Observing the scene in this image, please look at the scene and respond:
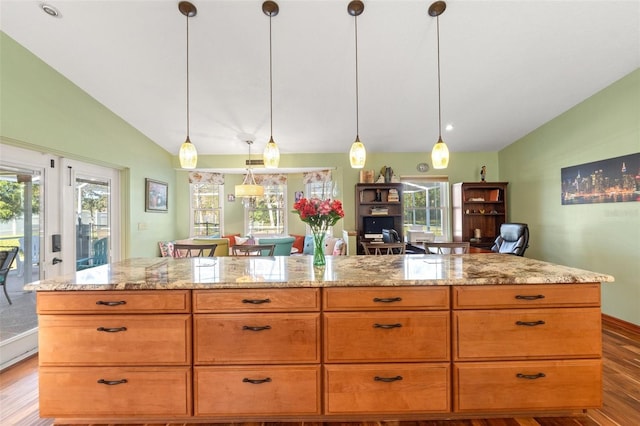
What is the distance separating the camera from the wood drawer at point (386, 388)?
1.60 metres

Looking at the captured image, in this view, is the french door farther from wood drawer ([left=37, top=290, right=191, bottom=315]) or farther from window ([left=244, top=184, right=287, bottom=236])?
window ([left=244, top=184, right=287, bottom=236])

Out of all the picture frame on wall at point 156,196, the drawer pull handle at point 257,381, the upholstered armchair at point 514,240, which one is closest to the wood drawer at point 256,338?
the drawer pull handle at point 257,381

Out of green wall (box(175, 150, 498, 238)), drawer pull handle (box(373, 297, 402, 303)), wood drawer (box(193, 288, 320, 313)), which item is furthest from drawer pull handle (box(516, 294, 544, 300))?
green wall (box(175, 150, 498, 238))

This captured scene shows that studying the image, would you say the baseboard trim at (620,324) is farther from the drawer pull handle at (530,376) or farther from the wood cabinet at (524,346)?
the drawer pull handle at (530,376)

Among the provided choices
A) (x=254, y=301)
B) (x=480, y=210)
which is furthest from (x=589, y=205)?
(x=254, y=301)

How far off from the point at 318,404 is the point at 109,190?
12.7ft

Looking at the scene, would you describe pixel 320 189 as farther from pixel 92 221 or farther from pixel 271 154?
pixel 92 221

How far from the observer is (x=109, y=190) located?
12.4 feet

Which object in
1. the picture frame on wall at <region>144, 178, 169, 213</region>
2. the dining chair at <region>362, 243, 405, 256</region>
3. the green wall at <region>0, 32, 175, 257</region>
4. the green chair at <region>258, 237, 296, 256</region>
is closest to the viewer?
the green wall at <region>0, 32, 175, 257</region>

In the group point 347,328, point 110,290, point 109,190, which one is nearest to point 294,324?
point 347,328

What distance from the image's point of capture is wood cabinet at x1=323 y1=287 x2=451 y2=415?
1599mm

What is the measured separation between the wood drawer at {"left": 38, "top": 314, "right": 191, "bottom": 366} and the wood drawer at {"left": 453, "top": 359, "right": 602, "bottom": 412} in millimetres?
1616

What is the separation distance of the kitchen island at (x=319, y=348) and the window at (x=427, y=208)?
13.0 ft

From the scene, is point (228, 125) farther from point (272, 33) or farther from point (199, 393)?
point (199, 393)
